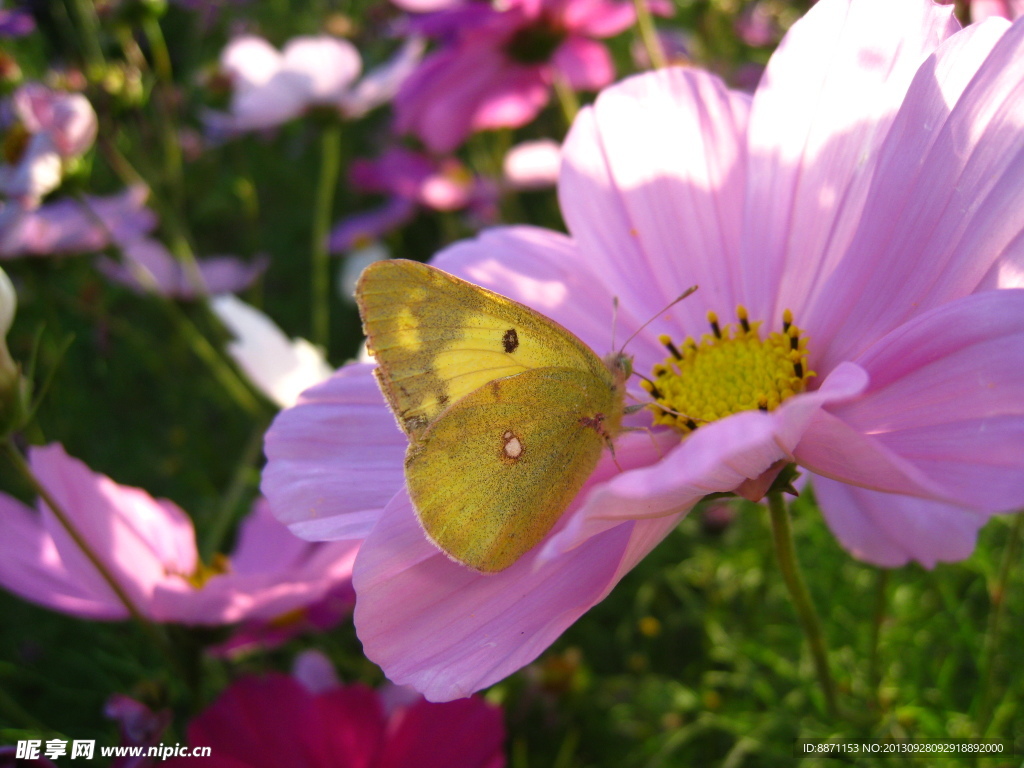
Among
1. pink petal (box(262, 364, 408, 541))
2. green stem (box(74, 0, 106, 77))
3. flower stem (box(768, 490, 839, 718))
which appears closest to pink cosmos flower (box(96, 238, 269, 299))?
green stem (box(74, 0, 106, 77))

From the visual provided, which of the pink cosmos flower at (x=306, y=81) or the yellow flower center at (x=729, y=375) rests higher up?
the yellow flower center at (x=729, y=375)

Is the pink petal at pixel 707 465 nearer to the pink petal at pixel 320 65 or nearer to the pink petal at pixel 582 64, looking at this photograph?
the pink petal at pixel 582 64

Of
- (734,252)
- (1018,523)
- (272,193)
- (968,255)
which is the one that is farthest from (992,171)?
(272,193)

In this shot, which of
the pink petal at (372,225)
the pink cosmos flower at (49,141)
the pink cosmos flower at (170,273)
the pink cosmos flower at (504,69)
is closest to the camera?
the pink cosmos flower at (49,141)

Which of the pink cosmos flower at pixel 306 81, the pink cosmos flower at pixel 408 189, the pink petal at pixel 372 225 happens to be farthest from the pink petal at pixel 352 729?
the pink petal at pixel 372 225

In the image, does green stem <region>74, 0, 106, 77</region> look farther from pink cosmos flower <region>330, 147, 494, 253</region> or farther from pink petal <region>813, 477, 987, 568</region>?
pink petal <region>813, 477, 987, 568</region>

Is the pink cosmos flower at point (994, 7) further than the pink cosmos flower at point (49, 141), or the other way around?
the pink cosmos flower at point (49, 141)

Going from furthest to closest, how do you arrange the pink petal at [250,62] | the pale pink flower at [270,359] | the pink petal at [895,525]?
the pink petal at [250,62]
the pale pink flower at [270,359]
the pink petal at [895,525]
